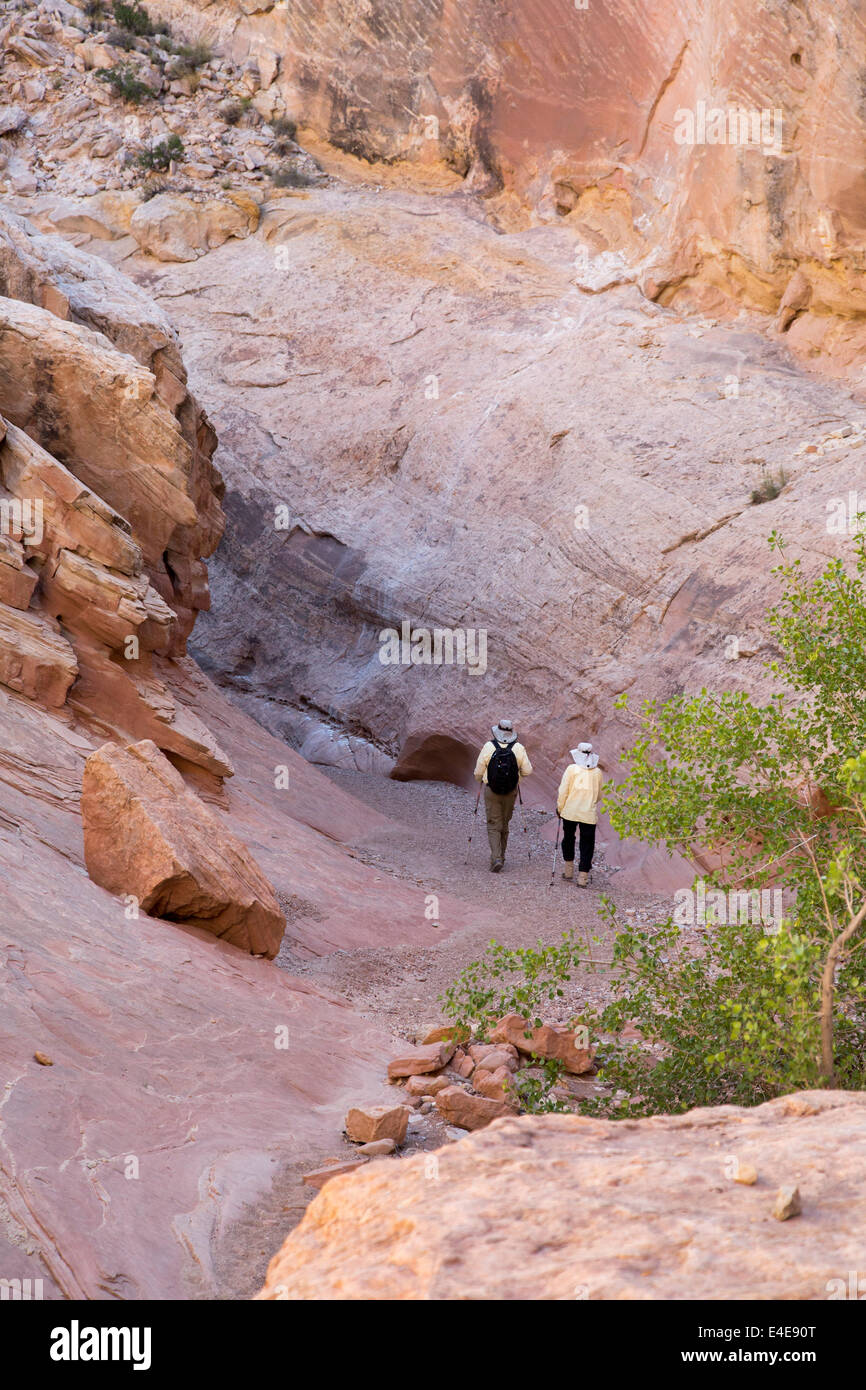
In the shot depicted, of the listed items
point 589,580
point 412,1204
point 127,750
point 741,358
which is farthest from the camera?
point 741,358

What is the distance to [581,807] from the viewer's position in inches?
591

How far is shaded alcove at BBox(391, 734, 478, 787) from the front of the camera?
20.0 m

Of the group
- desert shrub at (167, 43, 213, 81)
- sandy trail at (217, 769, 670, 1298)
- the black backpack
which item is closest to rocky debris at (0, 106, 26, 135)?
desert shrub at (167, 43, 213, 81)

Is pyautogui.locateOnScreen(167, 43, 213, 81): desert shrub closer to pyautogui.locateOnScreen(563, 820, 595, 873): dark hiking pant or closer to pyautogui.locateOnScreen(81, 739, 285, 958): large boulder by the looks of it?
pyautogui.locateOnScreen(563, 820, 595, 873): dark hiking pant

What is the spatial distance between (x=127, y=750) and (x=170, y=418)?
6407 millimetres

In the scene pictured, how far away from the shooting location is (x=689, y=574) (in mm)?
17312

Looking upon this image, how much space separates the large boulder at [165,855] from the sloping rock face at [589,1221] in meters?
5.71

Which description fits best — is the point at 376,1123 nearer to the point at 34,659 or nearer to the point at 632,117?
the point at 34,659

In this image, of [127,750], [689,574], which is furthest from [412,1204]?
[689,574]

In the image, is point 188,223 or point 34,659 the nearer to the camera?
point 34,659

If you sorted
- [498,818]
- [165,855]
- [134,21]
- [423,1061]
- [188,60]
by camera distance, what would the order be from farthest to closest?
[134,21] → [188,60] → [498,818] → [165,855] → [423,1061]

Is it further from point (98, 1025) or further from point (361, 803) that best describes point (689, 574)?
point (98, 1025)

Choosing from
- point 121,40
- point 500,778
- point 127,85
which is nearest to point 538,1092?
point 500,778

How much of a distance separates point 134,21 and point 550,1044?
31.3m
